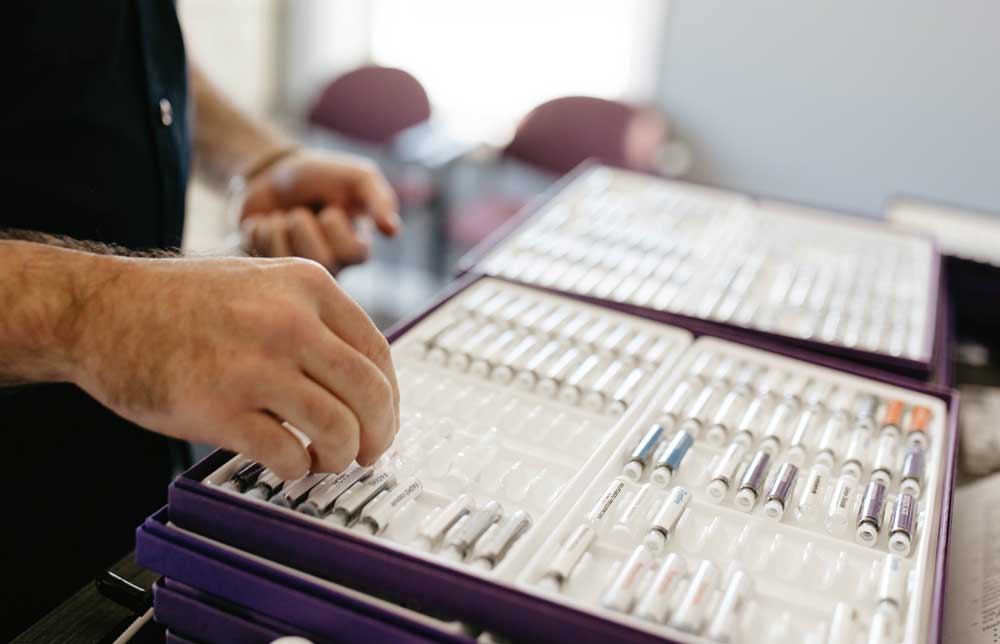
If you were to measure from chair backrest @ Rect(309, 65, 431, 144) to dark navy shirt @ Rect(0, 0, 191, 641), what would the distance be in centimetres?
209

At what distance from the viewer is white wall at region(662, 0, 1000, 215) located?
2.60 metres

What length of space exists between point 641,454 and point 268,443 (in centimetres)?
27

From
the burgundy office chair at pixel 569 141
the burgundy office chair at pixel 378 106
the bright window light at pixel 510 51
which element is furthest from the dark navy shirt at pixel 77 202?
the bright window light at pixel 510 51

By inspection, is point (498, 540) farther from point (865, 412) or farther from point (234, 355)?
point (865, 412)

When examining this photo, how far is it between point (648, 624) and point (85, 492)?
62cm

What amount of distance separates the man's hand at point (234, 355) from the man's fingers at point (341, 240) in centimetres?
52

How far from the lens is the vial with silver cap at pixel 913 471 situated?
2.15 feet

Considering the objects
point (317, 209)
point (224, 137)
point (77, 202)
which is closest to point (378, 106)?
point (224, 137)

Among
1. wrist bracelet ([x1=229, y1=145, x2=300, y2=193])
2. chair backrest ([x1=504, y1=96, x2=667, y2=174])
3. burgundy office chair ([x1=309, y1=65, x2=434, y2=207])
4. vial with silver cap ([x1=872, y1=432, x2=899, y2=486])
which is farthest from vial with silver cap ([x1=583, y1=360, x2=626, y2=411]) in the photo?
burgundy office chair ([x1=309, y1=65, x2=434, y2=207])

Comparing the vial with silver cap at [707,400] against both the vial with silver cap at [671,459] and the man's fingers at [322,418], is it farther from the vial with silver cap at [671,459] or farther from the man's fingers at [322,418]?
the man's fingers at [322,418]

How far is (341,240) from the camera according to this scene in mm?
1065

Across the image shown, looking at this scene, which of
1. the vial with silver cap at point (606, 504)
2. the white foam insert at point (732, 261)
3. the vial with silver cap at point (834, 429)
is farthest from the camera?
the white foam insert at point (732, 261)

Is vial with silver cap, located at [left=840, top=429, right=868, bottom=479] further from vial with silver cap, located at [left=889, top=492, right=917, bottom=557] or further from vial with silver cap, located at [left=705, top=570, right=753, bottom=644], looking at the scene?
vial with silver cap, located at [left=705, top=570, right=753, bottom=644]

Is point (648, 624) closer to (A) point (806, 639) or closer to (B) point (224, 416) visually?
(A) point (806, 639)
